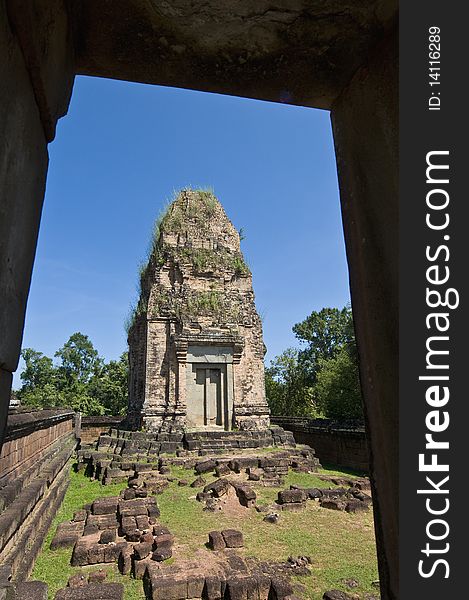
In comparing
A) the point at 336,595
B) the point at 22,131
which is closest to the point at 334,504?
the point at 336,595

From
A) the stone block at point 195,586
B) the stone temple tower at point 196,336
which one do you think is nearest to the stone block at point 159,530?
the stone block at point 195,586

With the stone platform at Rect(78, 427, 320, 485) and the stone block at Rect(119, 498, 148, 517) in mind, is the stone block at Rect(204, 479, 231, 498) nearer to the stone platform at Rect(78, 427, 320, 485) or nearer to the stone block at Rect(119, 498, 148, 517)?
the stone block at Rect(119, 498, 148, 517)

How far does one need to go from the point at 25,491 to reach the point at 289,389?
93.1ft

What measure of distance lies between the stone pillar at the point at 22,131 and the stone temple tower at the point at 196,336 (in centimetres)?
1316

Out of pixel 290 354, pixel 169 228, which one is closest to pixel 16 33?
pixel 169 228

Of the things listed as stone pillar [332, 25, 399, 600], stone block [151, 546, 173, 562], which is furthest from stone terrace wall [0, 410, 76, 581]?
stone pillar [332, 25, 399, 600]

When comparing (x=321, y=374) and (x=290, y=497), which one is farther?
(x=321, y=374)

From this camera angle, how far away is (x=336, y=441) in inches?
655

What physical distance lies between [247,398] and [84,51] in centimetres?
1419

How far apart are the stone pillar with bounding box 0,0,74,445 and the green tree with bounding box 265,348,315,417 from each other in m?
28.8

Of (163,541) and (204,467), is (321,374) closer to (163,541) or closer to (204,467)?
(204,467)

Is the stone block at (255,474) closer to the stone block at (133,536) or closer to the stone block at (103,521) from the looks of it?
the stone block at (103,521)

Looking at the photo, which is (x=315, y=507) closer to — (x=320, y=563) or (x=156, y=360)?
(x=320, y=563)

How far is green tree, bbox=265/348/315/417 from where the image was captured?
103ft
